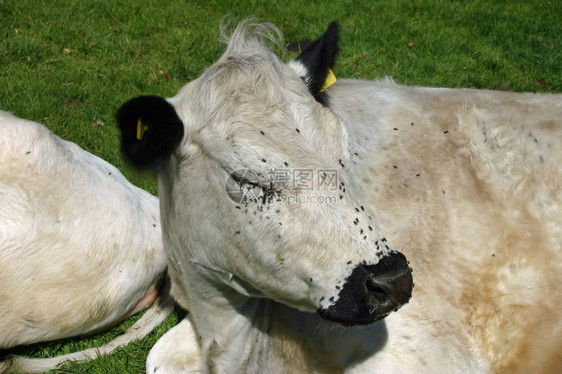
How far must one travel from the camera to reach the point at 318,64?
10.8ft

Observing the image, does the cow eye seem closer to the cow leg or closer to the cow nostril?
the cow nostril

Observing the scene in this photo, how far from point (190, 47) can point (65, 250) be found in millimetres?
4295

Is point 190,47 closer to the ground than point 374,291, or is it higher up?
closer to the ground

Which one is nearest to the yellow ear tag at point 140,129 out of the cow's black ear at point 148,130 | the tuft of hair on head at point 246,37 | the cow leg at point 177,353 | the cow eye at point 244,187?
the cow's black ear at point 148,130

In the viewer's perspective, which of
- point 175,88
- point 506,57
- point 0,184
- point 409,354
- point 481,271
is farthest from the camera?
point 506,57

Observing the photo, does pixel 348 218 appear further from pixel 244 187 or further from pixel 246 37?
pixel 246 37

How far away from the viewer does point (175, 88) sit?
22.2ft

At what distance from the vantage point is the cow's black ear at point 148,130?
2.72m

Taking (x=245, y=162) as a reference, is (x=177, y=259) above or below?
below

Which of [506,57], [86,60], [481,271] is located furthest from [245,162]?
[506,57]

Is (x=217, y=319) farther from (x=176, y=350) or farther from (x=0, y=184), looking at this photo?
(x=0, y=184)

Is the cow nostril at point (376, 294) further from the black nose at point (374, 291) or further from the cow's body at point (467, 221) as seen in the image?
the cow's body at point (467, 221)

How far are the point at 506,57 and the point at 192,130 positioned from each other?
647cm

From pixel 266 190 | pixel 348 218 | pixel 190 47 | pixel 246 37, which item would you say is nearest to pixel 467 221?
pixel 348 218
